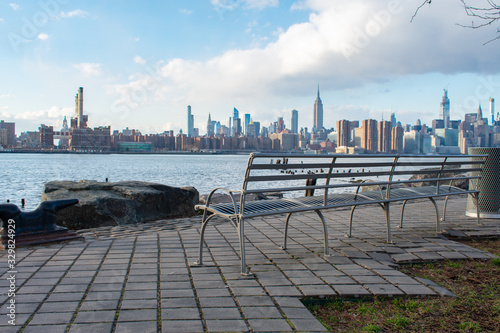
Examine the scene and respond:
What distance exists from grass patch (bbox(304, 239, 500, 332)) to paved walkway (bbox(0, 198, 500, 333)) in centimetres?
13

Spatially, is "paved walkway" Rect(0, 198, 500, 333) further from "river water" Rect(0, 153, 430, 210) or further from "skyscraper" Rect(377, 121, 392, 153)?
"skyscraper" Rect(377, 121, 392, 153)

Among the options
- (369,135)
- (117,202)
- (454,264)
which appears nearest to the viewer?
(454,264)

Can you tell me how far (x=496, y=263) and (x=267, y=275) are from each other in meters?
2.65

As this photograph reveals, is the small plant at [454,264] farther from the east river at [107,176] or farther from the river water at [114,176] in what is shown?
the east river at [107,176]

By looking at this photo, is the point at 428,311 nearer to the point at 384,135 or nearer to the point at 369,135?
the point at 384,135

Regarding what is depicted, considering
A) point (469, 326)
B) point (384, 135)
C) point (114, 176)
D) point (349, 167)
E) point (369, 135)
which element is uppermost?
point (369, 135)

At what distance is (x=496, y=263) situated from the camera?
452cm

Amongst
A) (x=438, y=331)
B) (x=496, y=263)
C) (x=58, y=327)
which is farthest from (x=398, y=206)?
(x=58, y=327)

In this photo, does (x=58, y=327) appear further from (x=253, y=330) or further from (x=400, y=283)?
(x=400, y=283)

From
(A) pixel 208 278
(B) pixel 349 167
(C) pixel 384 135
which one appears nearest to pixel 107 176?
(B) pixel 349 167

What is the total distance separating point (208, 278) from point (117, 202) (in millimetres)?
4988

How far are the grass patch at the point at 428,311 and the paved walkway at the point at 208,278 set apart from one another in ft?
0.42

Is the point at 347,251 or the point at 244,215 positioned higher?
the point at 244,215

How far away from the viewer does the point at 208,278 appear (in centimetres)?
389
